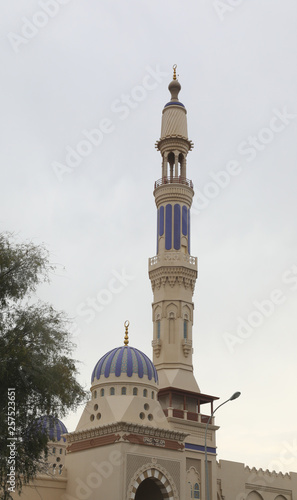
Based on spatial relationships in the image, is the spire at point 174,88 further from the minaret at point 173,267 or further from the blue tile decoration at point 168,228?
the blue tile decoration at point 168,228

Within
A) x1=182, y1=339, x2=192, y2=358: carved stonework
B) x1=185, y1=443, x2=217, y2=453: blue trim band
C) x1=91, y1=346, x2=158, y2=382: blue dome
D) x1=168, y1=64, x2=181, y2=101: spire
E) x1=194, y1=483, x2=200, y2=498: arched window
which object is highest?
x1=168, y1=64, x2=181, y2=101: spire

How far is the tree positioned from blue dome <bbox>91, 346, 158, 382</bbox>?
39.7 feet

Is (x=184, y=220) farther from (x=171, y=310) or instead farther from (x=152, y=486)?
(x=152, y=486)

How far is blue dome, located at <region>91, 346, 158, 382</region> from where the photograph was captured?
3309 centimetres

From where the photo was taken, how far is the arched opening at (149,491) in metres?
32.3

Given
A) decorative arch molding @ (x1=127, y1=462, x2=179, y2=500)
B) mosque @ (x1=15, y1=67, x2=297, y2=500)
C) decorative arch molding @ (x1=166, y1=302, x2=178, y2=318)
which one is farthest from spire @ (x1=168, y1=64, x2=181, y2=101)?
decorative arch molding @ (x1=127, y1=462, x2=179, y2=500)

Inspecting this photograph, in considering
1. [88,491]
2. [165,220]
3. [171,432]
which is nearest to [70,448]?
[88,491]

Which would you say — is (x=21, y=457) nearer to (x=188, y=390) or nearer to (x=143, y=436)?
(x=143, y=436)

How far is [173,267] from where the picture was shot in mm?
43281

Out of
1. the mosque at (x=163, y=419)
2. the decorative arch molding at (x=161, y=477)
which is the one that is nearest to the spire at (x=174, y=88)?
the mosque at (x=163, y=419)

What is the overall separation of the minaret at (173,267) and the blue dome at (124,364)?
21.8 ft

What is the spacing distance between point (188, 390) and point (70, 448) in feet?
31.4

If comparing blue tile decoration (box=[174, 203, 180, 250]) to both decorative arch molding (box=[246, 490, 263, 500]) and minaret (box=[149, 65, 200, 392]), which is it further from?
decorative arch molding (box=[246, 490, 263, 500])

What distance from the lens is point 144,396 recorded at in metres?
33.0
